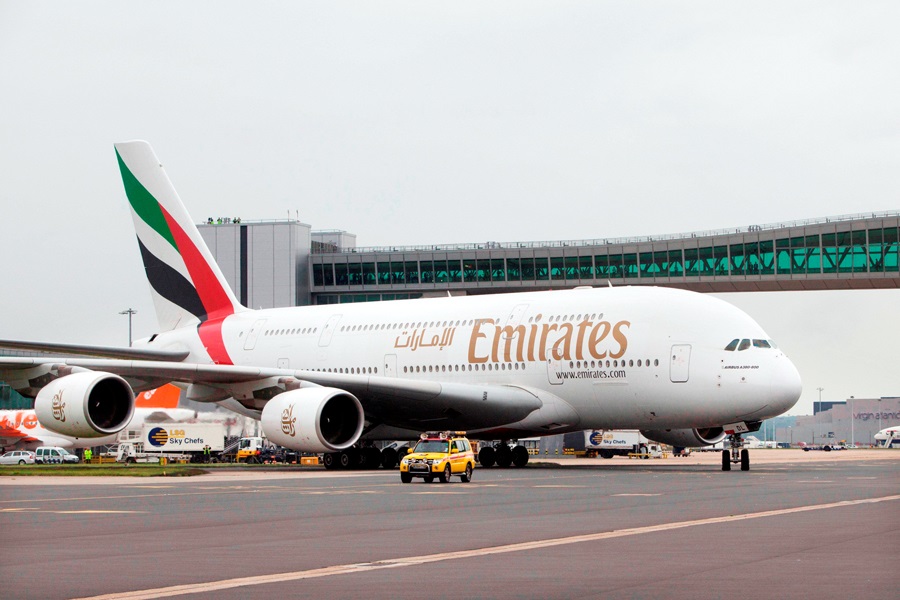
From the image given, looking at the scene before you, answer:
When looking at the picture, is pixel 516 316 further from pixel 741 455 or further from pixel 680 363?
pixel 741 455

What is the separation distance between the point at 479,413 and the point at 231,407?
9975mm

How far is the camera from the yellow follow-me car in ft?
90.7

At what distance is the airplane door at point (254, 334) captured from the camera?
4341 cm

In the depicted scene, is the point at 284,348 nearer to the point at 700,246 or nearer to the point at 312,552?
the point at 312,552

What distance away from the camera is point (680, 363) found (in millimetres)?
32531

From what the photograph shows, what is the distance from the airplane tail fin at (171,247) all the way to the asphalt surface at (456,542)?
66.0ft

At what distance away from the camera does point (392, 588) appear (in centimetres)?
1028

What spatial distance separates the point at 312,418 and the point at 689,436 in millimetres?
11937

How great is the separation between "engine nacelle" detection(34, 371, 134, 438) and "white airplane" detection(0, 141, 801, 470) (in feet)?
0.14


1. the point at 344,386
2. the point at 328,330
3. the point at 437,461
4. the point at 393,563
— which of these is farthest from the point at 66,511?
the point at 328,330

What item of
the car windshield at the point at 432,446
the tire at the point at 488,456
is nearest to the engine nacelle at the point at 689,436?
the tire at the point at 488,456

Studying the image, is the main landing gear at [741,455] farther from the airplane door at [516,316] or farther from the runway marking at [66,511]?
the runway marking at [66,511]

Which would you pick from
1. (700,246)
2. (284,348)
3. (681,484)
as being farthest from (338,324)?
(700,246)

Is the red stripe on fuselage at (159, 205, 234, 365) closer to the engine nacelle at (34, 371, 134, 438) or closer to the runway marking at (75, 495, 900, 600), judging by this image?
the engine nacelle at (34, 371, 134, 438)
